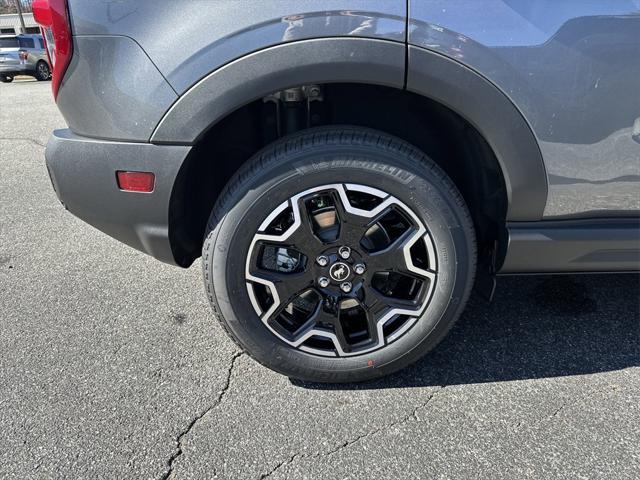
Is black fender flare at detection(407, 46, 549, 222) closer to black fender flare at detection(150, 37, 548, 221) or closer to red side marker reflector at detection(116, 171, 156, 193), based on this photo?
black fender flare at detection(150, 37, 548, 221)

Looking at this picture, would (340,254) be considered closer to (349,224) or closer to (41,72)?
(349,224)

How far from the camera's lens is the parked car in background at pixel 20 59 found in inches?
699

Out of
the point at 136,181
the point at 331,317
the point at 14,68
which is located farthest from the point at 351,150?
the point at 14,68

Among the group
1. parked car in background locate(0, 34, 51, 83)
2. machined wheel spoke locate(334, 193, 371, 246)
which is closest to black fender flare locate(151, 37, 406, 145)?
machined wheel spoke locate(334, 193, 371, 246)

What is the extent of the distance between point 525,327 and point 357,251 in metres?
Answer: 1.05

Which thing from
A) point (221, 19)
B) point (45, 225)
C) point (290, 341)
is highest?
point (221, 19)

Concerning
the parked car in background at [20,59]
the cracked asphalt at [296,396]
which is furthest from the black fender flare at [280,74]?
the parked car in background at [20,59]

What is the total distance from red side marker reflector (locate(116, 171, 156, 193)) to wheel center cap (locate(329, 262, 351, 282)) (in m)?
0.72

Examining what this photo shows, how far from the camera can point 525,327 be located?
8.04 feet

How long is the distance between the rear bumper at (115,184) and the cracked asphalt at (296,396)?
0.60 metres

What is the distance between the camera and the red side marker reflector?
1.82m

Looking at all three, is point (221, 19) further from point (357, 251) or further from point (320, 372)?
point (320, 372)

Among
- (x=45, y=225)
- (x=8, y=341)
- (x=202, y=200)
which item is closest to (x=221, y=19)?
(x=202, y=200)

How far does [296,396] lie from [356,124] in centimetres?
113
